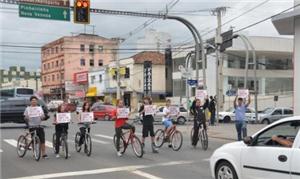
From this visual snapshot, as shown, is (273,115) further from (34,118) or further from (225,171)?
(225,171)

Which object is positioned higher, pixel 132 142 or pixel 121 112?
pixel 121 112

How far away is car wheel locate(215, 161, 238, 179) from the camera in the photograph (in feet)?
28.2

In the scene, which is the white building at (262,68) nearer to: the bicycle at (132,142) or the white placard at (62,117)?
the bicycle at (132,142)

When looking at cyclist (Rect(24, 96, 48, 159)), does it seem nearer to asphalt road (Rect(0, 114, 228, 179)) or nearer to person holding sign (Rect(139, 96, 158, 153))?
asphalt road (Rect(0, 114, 228, 179))

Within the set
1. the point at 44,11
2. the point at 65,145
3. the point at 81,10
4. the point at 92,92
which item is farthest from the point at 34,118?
the point at 92,92

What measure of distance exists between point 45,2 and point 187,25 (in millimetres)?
6649

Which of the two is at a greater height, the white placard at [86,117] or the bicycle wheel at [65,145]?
the white placard at [86,117]

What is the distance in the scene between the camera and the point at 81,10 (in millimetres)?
20984

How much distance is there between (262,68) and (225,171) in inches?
1934

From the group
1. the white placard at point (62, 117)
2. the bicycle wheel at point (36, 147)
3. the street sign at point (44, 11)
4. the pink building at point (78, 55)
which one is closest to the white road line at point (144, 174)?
the bicycle wheel at point (36, 147)

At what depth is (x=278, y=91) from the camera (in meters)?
57.3

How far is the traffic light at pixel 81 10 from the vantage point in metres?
21.0

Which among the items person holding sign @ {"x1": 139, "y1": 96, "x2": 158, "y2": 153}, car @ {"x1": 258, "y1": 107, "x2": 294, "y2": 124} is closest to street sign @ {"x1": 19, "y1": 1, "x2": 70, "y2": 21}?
person holding sign @ {"x1": 139, "y1": 96, "x2": 158, "y2": 153}

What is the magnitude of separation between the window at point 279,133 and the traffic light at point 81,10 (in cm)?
1404
